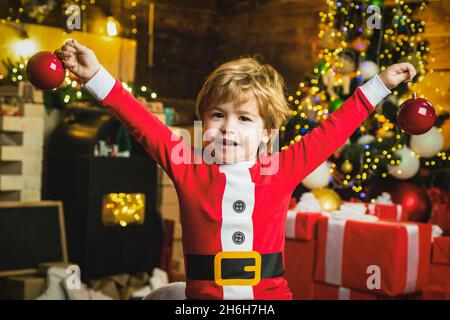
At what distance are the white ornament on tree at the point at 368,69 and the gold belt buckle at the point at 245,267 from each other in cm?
297

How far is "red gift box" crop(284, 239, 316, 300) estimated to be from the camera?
3662 millimetres

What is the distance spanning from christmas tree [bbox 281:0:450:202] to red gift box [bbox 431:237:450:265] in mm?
712

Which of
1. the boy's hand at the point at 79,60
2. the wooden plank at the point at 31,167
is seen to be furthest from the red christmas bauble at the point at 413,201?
the boy's hand at the point at 79,60

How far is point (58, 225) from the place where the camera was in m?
4.23

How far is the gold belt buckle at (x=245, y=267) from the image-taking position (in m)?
1.50

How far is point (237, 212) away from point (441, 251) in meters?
2.03

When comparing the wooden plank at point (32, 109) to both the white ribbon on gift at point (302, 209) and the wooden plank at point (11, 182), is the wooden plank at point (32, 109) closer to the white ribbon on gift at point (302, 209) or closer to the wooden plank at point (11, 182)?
the wooden plank at point (11, 182)

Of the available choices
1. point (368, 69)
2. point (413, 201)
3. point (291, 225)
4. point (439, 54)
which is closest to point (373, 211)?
point (291, 225)

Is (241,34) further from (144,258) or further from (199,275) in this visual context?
(199,275)

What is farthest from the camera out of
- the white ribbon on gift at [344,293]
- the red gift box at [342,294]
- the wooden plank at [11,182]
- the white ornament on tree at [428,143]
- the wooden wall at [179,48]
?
the wooden wall at [179,48]

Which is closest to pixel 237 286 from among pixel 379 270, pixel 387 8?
pixel 379 270

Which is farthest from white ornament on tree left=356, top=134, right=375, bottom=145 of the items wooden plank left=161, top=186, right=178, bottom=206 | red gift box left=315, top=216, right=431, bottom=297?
wooden plank left=161, top=186, right=178, bottom=206

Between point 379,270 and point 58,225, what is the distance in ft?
6.55

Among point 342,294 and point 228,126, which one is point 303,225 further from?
point 228,126
